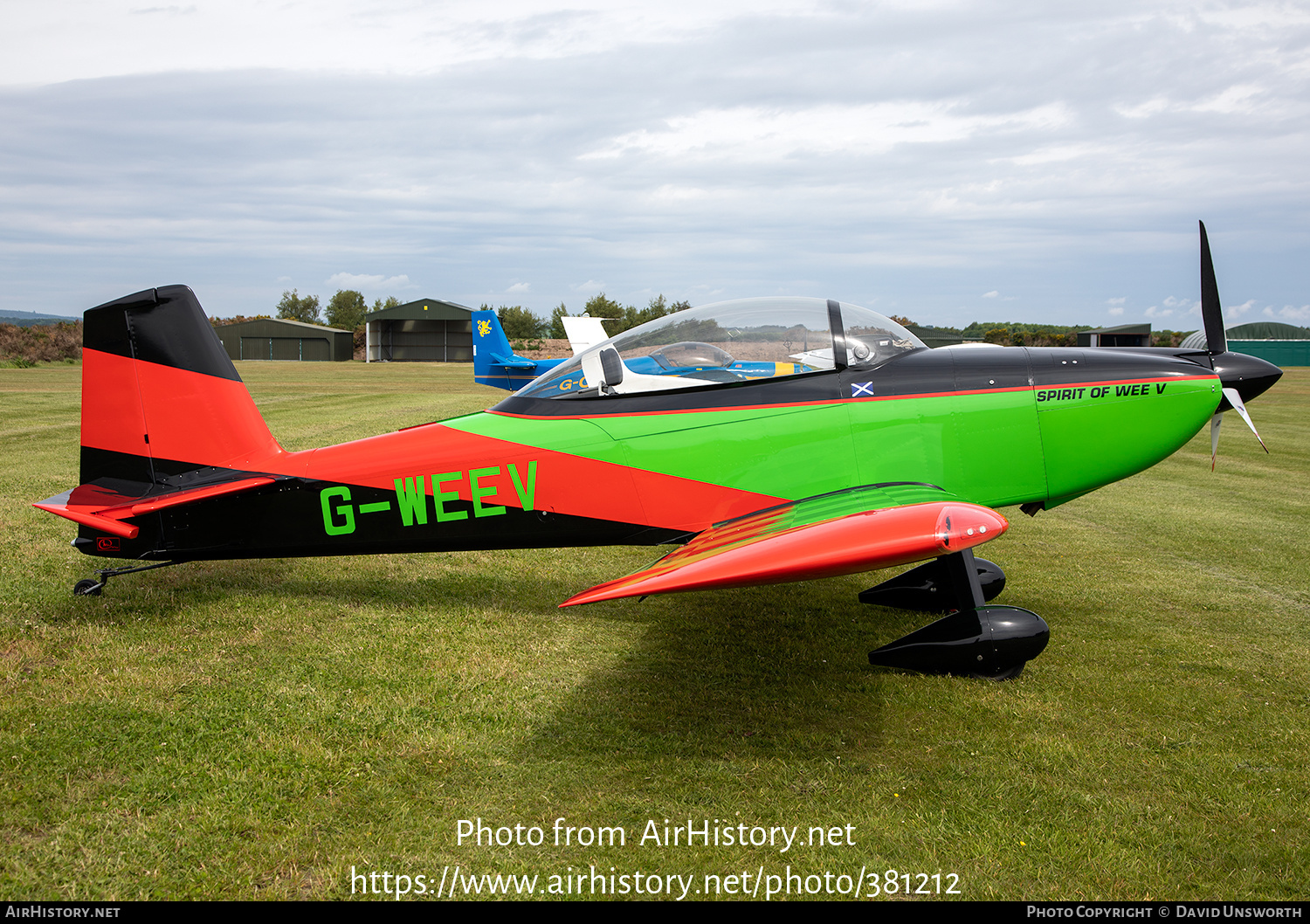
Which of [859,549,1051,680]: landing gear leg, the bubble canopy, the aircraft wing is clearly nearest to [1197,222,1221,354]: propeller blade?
the bubble canopy

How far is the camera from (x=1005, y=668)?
464cm

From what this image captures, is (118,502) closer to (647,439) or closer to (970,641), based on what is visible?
(647,439)

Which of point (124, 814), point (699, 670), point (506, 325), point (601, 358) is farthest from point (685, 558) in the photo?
point (506, 325)

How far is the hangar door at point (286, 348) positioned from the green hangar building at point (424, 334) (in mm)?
3866

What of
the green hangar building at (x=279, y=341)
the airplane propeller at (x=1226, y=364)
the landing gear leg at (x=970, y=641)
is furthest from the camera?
the green hangar building at (x=279, y=341)

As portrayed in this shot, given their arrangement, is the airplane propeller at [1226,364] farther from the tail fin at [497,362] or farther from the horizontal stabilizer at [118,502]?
the tail fin at [497,362]

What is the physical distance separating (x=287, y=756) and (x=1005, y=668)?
3839 mm

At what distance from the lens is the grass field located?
303 cm

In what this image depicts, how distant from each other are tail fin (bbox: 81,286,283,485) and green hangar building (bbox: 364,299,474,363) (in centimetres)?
6454

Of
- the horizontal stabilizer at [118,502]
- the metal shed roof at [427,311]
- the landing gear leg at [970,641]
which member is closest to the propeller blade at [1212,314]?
the landing gear leg at [970,641]

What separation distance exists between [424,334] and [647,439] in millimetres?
69716

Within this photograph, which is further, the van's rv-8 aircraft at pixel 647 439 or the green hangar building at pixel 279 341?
the green hangar building at pixel 279 341

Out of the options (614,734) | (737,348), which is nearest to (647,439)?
(737,348)

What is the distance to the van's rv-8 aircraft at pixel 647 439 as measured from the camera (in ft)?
16.3
